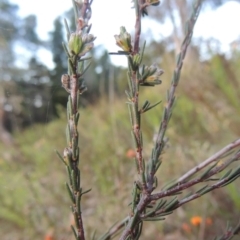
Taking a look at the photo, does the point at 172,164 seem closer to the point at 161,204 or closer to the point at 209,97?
the point at 209,97

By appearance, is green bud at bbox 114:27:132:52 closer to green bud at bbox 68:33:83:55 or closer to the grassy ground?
green bud at bbox 68:33:83:55

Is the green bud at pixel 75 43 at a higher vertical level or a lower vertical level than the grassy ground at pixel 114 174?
higher

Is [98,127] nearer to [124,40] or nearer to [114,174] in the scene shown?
[114,174]

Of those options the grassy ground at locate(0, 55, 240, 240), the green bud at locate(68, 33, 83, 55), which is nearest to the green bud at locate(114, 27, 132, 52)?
the green bud at locate(68, 33, 83, 55)

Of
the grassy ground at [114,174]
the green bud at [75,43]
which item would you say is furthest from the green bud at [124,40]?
the grassy ground at [114,174]

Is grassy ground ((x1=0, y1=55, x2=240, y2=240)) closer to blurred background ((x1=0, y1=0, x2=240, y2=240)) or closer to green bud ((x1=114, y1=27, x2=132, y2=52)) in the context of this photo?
blurred background ((x1=0, y1=0, x2=240, y2=240))

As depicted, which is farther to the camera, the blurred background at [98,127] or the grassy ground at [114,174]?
the grassy ground at [114,174]

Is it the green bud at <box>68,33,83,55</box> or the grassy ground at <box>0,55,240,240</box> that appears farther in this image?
the grassy ground at <box>0,55,240,240</box>

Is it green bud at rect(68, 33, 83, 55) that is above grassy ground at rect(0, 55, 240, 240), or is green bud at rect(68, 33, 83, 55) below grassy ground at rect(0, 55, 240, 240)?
above

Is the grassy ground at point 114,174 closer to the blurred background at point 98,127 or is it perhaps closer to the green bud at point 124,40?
the blurred background at point 98,127

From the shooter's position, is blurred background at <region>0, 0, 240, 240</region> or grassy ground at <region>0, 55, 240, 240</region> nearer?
blurred background at <region>0, 0, 240, 240</region>
